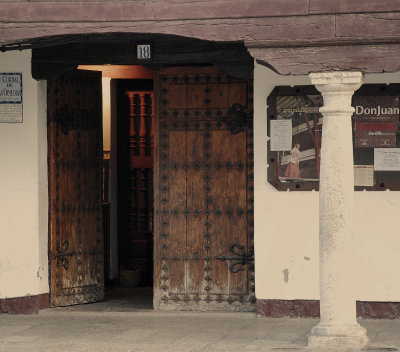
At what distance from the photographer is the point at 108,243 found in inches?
589

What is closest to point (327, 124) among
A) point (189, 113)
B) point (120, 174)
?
point (189, 113)

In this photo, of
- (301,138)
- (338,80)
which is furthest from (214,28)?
(301,138)

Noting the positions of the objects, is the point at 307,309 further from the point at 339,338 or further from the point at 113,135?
the point at 113,135

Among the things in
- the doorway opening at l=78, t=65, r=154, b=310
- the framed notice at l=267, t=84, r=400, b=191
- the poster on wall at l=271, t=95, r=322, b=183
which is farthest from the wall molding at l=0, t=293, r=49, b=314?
the poster on wall at l=271, t=95, r=322, b=183

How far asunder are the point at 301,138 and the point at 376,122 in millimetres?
802

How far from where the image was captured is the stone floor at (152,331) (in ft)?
34.6

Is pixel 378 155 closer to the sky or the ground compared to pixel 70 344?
closer to the sky

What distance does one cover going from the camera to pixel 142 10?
10.4m

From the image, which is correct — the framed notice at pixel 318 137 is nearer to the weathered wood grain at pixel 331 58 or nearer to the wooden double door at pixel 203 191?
the wooden double door at pixel 203 191

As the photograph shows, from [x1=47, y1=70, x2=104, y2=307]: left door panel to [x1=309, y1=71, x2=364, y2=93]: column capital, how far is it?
378cm

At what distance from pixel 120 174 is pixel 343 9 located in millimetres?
5725

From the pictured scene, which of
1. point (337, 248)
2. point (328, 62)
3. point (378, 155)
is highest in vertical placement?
point (328, 62)

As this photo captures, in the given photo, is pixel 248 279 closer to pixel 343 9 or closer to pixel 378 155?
pixel 378 155

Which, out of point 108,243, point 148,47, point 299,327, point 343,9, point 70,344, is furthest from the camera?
point 108,243
